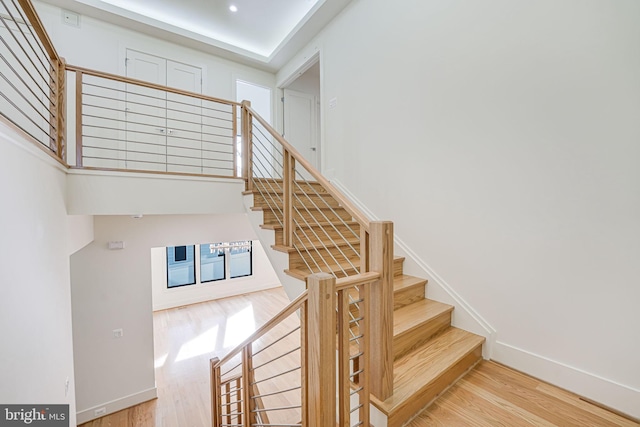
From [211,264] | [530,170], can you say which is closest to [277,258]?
[530,170]

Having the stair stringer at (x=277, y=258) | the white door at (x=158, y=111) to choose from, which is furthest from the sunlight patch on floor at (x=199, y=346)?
the stair stringer at (x=277, y=258)

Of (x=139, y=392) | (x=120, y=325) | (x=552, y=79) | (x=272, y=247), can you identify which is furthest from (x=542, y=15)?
(x=139, y=392)

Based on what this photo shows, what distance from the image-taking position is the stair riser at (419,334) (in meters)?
1.75

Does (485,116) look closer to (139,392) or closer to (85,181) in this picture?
(85,181)

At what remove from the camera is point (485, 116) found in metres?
2.09

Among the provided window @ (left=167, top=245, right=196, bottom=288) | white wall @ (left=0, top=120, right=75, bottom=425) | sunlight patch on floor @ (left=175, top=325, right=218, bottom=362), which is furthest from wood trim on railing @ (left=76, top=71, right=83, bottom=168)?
window @ (left=167, top=245, right=196, bottom=288)

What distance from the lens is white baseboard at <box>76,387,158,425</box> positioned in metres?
3.38

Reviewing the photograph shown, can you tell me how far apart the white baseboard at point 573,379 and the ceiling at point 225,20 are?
3996 millimetres

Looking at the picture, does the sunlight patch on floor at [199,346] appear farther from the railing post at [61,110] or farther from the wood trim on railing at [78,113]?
the railing post at [61,110]

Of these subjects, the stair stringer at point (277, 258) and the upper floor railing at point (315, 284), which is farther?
the stair stringer at point (277, 258)

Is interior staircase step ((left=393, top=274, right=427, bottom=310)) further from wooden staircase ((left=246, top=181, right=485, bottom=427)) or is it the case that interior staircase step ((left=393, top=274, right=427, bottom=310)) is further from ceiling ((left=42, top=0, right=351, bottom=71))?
ceiling ((left=42, top=0, right=351, bottom=71))

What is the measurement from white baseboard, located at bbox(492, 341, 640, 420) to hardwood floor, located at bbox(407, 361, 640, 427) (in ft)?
0.16

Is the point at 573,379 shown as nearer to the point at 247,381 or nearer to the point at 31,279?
the point at 247,381

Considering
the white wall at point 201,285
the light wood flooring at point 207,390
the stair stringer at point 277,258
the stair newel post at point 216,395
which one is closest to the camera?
the light wood flooring at point 207,390
